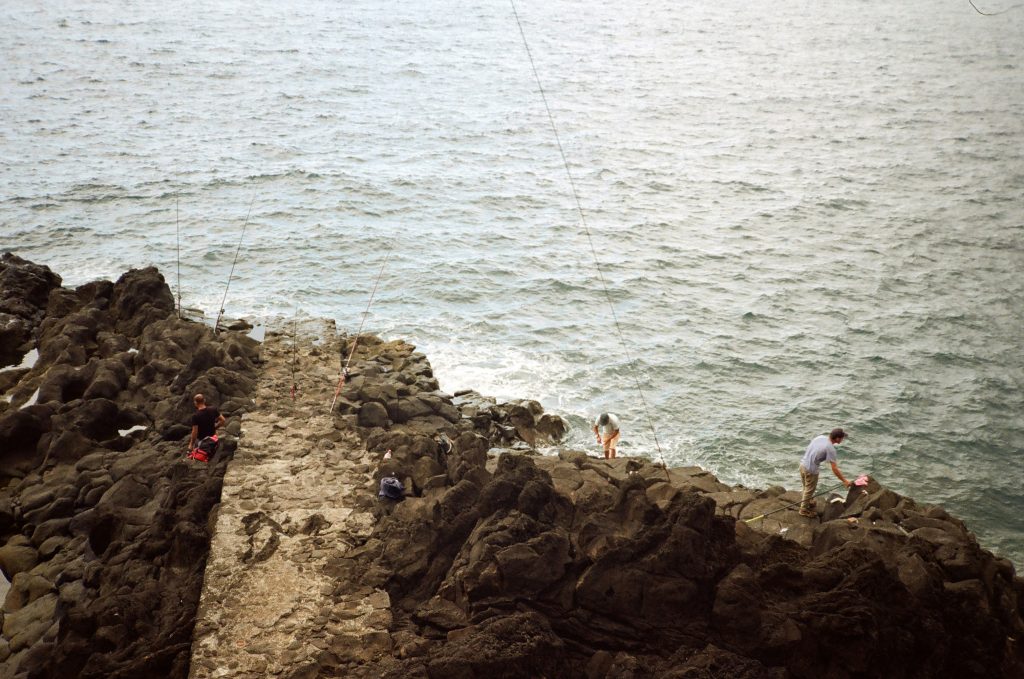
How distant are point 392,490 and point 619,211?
62.4ft

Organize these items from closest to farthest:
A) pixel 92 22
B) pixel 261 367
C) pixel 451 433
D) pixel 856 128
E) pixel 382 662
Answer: pixel 382 662, pixel 451 433, pixel 261 367, pixel 856 128, pixel 92 22

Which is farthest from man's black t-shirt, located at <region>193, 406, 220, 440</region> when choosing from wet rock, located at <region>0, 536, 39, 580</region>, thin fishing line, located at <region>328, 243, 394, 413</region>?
wet rock, located at <region>0, 536, 39, 580</region>

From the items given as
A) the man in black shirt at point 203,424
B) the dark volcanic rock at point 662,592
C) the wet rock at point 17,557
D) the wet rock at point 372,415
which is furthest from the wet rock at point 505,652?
the wet rock at point 17,557

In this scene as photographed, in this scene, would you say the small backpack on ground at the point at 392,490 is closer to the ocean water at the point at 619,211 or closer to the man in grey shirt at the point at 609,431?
the man in grey shirt at the point at 609,431

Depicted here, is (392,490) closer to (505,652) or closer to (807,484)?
(505,652)

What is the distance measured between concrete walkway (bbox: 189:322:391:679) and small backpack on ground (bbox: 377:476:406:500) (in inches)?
11.4

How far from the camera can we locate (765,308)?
2109 centimetres

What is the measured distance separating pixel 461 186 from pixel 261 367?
53.5 feet

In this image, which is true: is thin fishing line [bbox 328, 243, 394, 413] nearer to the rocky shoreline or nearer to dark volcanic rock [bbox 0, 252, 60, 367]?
the rocky shoreline

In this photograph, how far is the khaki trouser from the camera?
10641 millimetres

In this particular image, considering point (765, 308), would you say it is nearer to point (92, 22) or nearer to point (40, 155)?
point (40, 155)

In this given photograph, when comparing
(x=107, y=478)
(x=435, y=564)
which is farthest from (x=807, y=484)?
(x=107, y=478)

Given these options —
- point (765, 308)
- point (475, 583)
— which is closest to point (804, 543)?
point (475, 583)

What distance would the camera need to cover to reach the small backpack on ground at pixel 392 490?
10.1 m
